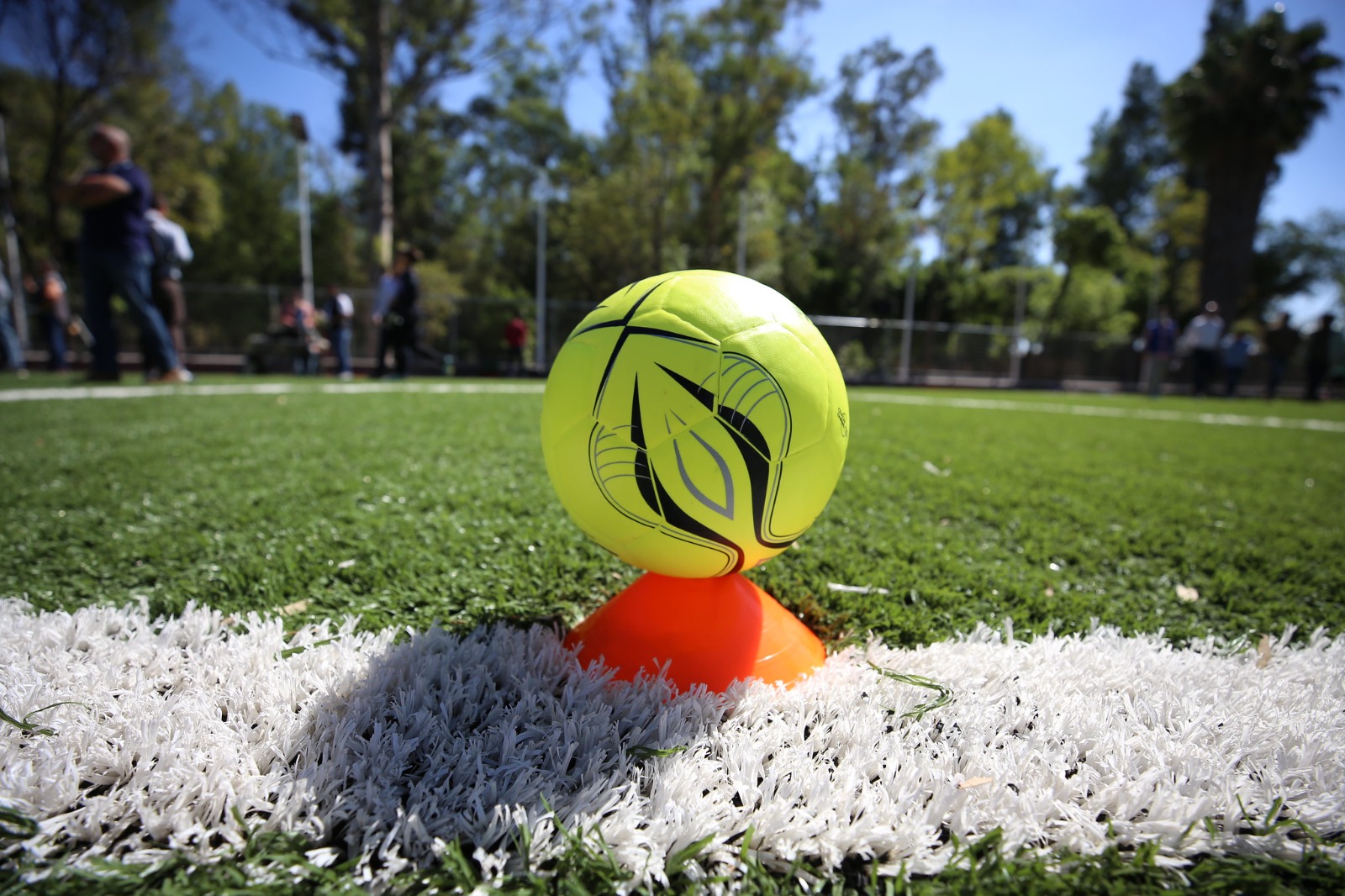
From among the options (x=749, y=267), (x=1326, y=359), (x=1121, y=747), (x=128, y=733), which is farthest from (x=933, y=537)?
(x=749, y=267)

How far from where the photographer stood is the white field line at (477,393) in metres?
8.09

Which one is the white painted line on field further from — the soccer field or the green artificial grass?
the soccer field

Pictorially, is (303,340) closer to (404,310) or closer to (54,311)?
(54,311)

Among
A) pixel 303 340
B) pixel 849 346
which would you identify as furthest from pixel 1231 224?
pixel 303 340

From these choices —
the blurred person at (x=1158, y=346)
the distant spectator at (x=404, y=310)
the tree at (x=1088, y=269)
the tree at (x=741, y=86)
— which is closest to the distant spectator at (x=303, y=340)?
the distant spectator at (x=404, y=310)

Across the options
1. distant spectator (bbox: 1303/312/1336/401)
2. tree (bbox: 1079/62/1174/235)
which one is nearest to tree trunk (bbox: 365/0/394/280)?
distant spectator (bbox: 1303/312/1336/401)

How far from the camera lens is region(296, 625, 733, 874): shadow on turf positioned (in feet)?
4.49

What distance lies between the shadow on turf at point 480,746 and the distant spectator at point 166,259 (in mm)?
8712

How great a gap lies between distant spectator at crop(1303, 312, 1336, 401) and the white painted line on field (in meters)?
6.83

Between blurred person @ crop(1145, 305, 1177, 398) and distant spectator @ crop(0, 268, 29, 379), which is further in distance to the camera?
blurred person @ crop(1145, 305, 1177, 398)

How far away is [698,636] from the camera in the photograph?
6.38 ft

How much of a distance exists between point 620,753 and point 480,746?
0.35m

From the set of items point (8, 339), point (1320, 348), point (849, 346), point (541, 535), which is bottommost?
point (541, 535)

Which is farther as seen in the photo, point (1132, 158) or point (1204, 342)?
point (1132, 158)
